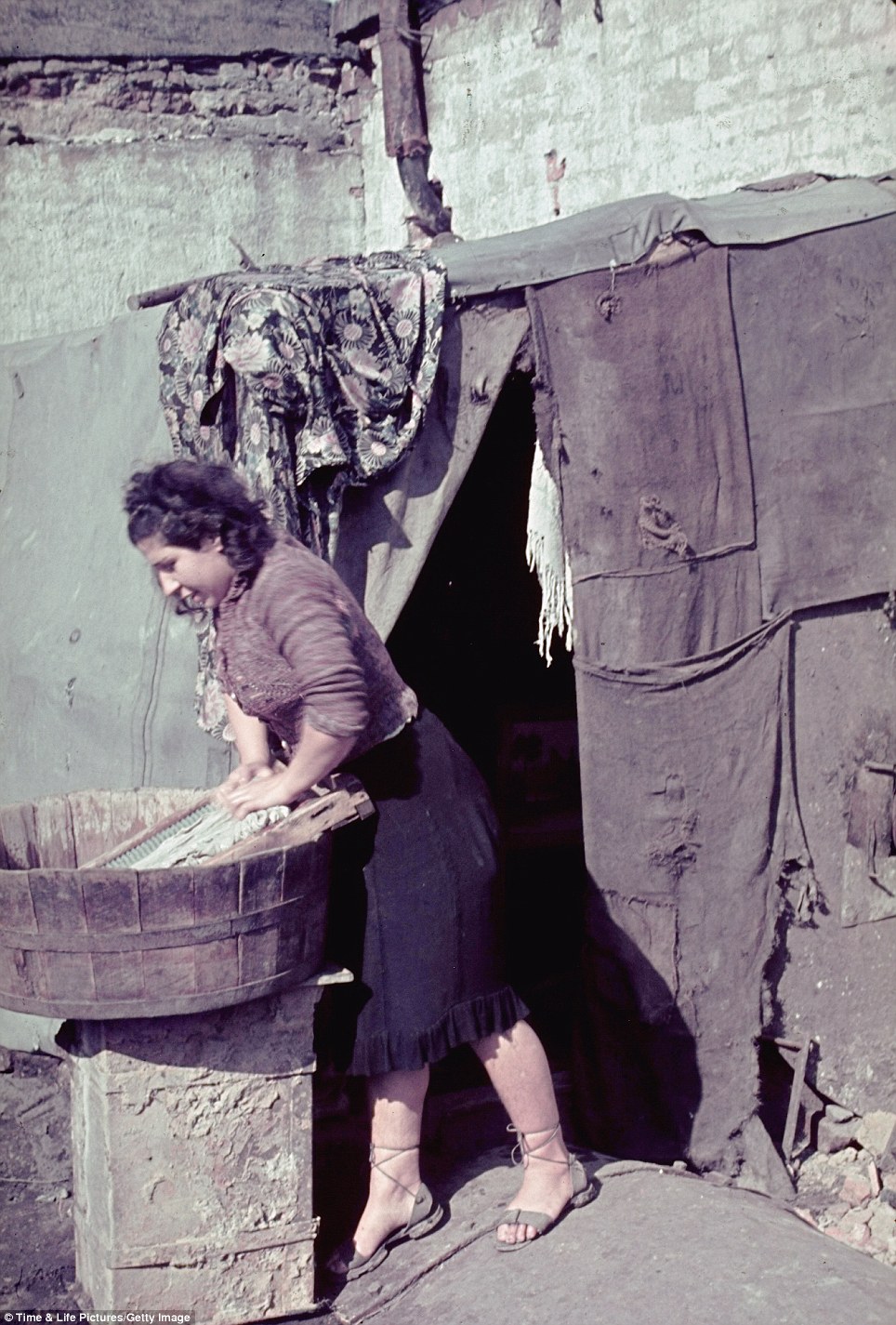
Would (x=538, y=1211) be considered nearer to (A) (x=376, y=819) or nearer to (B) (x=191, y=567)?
(A) (x=376, y=819)

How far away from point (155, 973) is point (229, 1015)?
0.96 ft

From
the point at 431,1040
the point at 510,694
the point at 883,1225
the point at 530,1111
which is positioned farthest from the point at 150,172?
the point at 883,1225

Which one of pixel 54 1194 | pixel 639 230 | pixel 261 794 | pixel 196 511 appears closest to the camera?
pixel 196 511

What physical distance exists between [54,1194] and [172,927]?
1795 millimetres

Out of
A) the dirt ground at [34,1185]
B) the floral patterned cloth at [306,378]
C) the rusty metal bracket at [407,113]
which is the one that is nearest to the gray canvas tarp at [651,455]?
the floral patterned cloth at [306,378]

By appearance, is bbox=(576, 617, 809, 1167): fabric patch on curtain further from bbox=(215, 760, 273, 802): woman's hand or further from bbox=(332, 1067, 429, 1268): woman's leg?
bbox=(215, 760, 273, 802): woman's hand

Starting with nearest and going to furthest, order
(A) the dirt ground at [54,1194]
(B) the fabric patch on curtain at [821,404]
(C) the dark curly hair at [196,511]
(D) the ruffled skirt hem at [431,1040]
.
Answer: (C) the dark curly hair at [196,511]
(D) the ruffled skirt hem at [431,1040]
(A) the dirt ground at [54,1194]
(B) the fabric patch on curtain at [821,404]

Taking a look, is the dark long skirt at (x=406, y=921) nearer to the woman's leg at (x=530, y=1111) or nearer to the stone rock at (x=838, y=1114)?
the woman's leg at (x=530, y=1111)

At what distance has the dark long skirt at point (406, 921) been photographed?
342 cm

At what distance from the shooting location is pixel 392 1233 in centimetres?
364

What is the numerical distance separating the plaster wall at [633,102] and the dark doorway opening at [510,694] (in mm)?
2273

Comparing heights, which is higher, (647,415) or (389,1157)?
(647,415)

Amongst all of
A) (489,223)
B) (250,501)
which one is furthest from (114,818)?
(489,223)

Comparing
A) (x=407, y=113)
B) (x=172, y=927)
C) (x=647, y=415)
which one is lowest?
(x=172, y=927)
